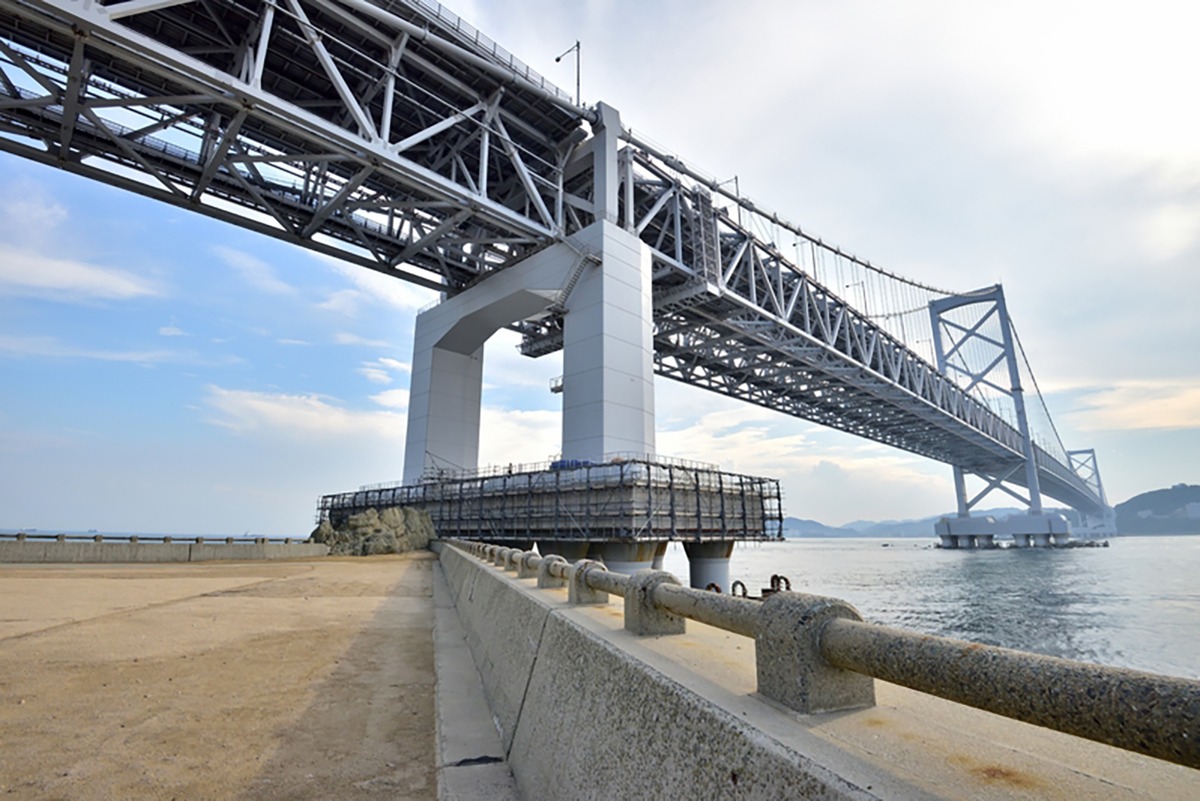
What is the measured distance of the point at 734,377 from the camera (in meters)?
52.8

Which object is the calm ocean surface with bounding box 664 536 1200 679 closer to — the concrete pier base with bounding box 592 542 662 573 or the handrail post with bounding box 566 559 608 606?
the concrete pier base with bounding box 592 542 662 573

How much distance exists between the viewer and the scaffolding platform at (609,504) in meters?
19.9

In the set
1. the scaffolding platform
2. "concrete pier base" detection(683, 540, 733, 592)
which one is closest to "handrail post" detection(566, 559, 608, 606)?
the scaffolding platform

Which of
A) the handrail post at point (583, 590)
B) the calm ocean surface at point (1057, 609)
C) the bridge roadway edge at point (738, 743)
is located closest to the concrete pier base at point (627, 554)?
the calm ocean surface at point (1057, 609)

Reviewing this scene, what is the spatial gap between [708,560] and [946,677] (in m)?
22.7

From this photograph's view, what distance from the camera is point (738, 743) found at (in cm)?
161

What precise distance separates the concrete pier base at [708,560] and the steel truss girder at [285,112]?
47.5 ft

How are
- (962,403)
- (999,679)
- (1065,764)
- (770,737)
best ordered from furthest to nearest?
1. (962,403)
2. (770,737)
3. (1065,764)
4. (999,679)

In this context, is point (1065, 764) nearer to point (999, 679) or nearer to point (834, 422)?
point (999, 679)

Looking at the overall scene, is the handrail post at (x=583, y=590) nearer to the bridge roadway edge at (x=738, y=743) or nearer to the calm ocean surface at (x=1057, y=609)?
the bridge roadway edge at (x=738, y=743)

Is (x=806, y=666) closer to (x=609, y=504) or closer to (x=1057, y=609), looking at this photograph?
(x=609, y=504)

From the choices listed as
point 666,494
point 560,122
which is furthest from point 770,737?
point 560,122

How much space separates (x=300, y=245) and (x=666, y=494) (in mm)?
19402

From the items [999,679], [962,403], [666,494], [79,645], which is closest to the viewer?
[999,679]
